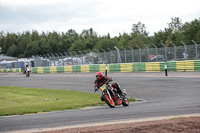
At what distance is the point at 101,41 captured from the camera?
9956cm

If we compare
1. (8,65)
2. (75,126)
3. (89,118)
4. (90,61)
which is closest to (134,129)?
(75,126)

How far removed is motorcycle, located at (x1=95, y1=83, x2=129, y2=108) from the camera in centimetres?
1139

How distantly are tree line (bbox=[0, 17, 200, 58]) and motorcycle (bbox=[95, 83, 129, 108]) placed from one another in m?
37.5

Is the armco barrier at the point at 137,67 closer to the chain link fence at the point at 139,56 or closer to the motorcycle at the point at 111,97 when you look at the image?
the chain link fence at the point at 139,56

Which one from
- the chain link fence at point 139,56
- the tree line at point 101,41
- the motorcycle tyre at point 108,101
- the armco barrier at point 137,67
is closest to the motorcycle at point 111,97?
the motorcycle tyre at point 108,101

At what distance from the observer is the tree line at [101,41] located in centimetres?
6062

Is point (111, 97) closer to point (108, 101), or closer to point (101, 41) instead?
point (108, 101)

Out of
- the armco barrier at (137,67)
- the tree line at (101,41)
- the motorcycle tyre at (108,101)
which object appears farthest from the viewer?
the tree line at (101,41)

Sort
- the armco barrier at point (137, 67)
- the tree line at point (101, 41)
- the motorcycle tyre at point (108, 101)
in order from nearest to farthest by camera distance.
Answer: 1. the motorcycle tyre at point (108, 101)
2. the armco barrier at point (137, 67)
3. the tree line at point (101, 41)

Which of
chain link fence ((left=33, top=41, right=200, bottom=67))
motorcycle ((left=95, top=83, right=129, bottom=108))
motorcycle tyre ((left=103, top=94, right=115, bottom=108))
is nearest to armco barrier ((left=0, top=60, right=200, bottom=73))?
chain link fence ((left=33, top=41, right=200, bottom=67))

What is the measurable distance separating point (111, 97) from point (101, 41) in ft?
289

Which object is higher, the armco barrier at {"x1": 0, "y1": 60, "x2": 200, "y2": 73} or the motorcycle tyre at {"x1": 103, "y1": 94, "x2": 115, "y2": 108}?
the armco barrier at {"x1": 0, "y1": 60, "x2": 200, "y2": 73}

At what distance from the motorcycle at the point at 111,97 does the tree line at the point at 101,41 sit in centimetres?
3755

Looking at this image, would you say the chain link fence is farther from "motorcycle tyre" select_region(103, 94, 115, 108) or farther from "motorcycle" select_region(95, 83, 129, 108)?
"motorcycle tyre" select_region(103, 94, 115, 108)
